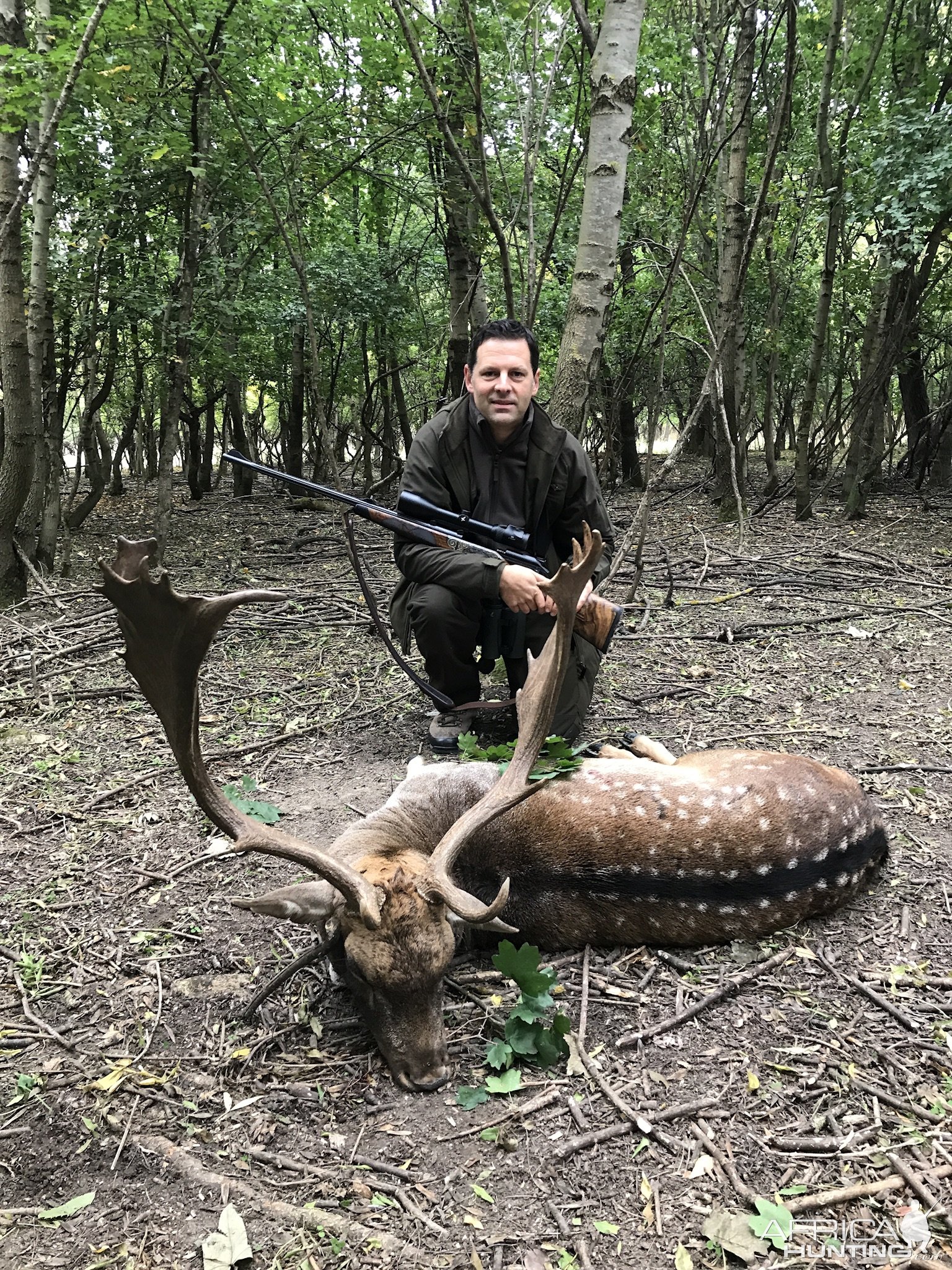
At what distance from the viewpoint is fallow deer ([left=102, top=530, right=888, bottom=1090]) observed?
2.52m

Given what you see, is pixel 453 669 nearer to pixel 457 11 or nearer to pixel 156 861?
pixel 156 861

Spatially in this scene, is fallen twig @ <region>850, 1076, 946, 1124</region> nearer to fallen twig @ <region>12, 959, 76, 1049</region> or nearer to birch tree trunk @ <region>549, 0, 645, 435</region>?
fallen twig @ <region>12, 959, 76, 1049</region>

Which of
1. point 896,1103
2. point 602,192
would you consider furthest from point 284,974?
point 602,192

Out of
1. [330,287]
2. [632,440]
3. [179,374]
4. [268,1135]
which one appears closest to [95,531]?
[179,374]

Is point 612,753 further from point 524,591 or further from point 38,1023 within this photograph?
point 38,1023

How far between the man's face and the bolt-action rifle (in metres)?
0.55

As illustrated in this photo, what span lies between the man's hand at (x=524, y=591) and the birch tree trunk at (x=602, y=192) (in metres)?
1.74

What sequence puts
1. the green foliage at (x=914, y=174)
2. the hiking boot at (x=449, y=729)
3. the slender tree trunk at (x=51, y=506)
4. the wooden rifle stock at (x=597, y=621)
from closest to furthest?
the wooden rifle stock at (x=597, y=621)
the hiking boot at (x=449, y=729)
the green foliage at (x=914, y=174)
the slender tree trunk at (x=51, y=506)

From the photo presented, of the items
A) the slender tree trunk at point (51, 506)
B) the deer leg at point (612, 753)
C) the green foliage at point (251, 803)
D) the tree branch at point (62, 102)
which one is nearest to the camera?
the green foliage at point (251, 803)

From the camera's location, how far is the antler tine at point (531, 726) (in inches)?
107

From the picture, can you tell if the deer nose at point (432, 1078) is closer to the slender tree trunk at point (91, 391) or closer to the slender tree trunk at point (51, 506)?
the slender tree trunk at point (51, 506)

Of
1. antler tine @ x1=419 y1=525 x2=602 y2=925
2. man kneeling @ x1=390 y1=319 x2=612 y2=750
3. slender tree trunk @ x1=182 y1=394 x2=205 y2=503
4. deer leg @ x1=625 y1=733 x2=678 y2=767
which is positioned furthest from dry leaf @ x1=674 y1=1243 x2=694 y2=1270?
slender tree trunk @ x1=182 y1=394 x2=205 y2=503

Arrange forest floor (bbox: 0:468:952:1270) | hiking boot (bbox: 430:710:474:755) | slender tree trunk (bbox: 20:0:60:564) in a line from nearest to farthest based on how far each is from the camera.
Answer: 1. forest floor (bbox: 0:468:952:1270)
2. hiking boot (bbox: 430:710:474:755)
3. slender tree trunk (bbox: 20:0:60:564)

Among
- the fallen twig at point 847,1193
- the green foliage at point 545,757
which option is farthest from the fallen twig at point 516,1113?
the green foliage at point 545,757
